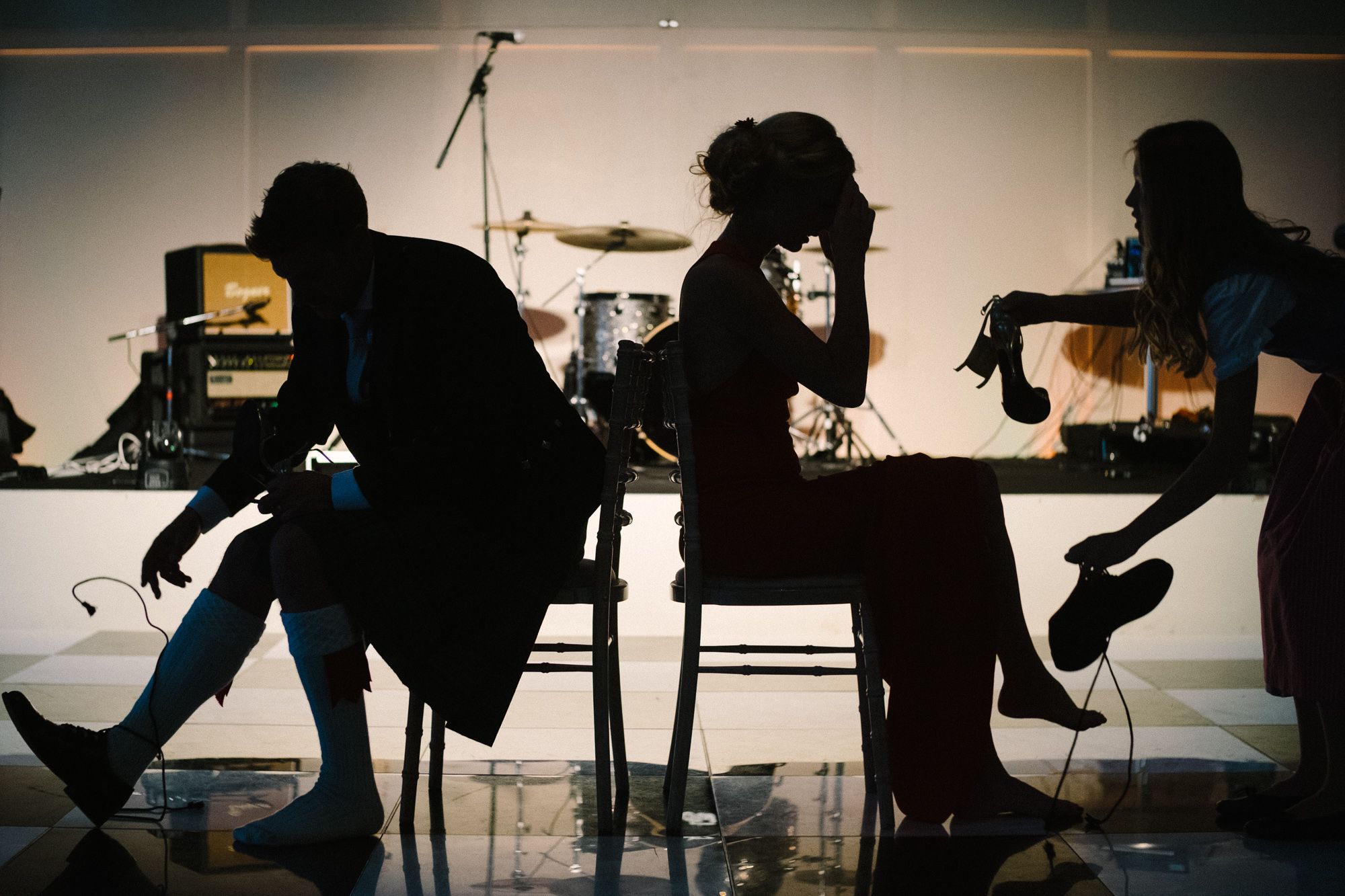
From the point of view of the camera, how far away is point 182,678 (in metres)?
1.68

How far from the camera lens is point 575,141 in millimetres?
6398

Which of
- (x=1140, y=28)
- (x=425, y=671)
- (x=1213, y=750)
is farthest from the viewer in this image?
(x=1140, y=28)

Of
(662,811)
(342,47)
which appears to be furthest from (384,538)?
(342,47)

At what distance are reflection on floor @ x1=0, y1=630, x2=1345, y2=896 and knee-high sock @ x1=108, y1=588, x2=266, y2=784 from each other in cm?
15

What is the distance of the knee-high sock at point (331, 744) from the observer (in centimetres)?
165

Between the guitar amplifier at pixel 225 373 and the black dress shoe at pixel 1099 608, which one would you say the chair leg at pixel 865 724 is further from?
the guitar amplifier at pixel 225 373

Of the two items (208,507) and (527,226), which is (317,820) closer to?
(208,507)

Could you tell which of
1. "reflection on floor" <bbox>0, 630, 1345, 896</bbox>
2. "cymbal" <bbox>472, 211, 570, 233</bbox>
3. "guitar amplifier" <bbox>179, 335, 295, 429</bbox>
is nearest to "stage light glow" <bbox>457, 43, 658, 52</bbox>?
"cymbal" <bbox>472, 211, 570, 233</bbox>

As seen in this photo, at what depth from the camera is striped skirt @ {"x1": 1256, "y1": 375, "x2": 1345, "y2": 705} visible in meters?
1.76

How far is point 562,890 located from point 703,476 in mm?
633

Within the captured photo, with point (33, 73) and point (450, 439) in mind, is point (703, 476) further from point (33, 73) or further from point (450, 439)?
point (33, 73)

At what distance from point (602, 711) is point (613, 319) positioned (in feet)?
12.2

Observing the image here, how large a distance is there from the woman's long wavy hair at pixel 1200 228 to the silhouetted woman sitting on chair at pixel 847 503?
42 centimetres

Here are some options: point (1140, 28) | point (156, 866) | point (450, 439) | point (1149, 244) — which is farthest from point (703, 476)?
point (1140, 28)
